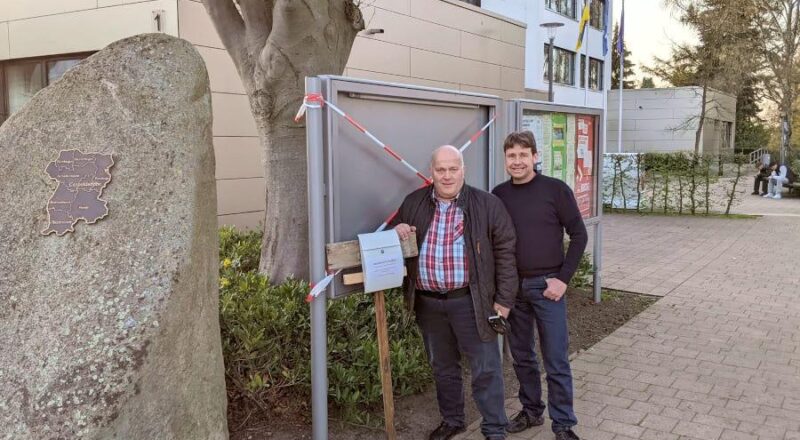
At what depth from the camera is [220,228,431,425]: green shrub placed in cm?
411

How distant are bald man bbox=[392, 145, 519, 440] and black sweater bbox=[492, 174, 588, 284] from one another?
166 millimetres

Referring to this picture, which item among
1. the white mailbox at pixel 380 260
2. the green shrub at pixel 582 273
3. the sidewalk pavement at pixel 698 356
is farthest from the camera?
the green shrub at pixel 582 273

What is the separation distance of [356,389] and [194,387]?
4.30ft

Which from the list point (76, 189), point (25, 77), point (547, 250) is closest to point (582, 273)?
point (547, 250)

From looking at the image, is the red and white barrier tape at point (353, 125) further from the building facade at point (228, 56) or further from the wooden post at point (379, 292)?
the building facade at point (228, 56)

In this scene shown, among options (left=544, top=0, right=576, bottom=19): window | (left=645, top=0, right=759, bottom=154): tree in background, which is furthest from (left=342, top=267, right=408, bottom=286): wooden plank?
(left=544, top=0, right=576, bottom=19): window

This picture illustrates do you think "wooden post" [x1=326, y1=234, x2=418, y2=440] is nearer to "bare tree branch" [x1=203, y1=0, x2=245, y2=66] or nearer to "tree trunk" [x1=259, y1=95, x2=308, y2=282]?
"tree trunk" [x1=259, y1=95, x2=308, y2=282]

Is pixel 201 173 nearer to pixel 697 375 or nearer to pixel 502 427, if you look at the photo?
pixel 502 427

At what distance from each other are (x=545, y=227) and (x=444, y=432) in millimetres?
1335

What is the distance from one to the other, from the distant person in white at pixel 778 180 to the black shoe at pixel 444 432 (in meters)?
22.6

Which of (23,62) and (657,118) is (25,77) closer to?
(23,62)

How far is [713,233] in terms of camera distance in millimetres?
13805

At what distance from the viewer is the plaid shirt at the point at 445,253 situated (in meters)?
3.82

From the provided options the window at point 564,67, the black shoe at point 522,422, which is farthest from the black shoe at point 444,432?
the window at point 564,67
